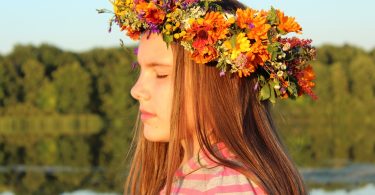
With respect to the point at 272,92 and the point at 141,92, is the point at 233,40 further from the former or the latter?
the point at 141,92

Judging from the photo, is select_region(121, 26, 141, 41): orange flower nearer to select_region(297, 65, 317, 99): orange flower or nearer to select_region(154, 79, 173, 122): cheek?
select_region(154, 79, 173, 122): cheek

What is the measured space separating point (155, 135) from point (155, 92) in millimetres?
130

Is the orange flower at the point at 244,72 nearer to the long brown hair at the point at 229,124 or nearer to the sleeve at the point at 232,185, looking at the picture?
the long brown hair at the point at 229,124

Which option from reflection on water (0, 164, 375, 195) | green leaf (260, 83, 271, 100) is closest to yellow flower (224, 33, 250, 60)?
green leaf (260, 83, 271, 100)

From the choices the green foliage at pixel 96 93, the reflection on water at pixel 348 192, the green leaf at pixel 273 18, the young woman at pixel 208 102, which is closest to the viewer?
the young woman at pixel 208 102

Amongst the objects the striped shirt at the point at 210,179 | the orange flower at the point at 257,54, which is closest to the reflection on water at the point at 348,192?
the orange flower at the point at 257,54

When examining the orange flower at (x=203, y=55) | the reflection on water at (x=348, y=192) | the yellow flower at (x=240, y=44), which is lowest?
the reflection on water at (x=348, y=192)

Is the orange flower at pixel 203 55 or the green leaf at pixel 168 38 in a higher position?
the green leaf at pixel 168 38

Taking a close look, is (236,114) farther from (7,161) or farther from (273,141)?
(7,161)

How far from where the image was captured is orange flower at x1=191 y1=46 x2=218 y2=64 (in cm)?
277

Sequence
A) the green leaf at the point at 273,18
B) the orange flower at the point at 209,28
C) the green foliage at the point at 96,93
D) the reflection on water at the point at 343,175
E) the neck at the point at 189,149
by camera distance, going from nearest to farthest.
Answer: the neck at the point at 189,149 → the orange flower at the point at 209,28 → the green leaf at the point at 273,18 → the reflection on water at the point at 343,175 → the green foliage at the point at 96,93

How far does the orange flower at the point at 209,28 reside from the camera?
2.86 metres

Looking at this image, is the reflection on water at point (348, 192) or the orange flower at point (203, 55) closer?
the orange flower at point (203, 55)

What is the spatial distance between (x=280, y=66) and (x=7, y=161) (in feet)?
→ 69.7
